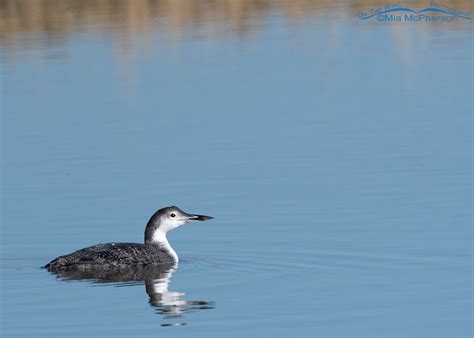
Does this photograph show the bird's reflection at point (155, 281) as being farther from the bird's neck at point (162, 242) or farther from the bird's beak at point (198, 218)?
the bird's beak at point (198, 218)

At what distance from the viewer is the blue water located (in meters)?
10.4

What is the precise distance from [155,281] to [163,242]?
0.87m

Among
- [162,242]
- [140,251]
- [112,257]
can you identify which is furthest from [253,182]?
[112,257]

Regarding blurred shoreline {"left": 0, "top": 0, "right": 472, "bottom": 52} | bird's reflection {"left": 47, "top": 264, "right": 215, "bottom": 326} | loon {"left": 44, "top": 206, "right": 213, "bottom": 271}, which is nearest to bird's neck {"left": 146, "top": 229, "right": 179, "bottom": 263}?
loon {"left": 44, "top": 206, "right": 213, "bottom": 271}

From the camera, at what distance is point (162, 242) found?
12734mm

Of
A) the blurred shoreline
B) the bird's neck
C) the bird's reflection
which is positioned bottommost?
the bird's reflection

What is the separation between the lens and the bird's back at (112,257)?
11.7 m

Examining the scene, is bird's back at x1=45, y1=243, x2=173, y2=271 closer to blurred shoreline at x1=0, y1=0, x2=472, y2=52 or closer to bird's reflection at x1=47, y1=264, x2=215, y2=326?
bird's reflection at x1=47, y1=264, x2=215, y2=326

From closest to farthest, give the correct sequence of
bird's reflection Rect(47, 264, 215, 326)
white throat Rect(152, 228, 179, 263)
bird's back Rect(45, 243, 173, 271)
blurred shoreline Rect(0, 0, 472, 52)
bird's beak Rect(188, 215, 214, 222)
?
bird's reflection Rect(47, 264, 215, 326) → bird's back Rect(45, 243, 173, 271) → white throat Rect(152, 228, 179, 263) → bird's beak Rect(188, 215, 214, 222) → blurred shoreline Rect(0, 0, 472, 52)

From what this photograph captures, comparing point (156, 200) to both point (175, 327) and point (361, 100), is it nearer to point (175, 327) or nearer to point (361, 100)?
point (175, 327)

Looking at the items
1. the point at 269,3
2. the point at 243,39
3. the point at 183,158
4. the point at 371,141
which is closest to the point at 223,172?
the point at 183,158

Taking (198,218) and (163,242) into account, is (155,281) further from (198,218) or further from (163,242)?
(198,218)

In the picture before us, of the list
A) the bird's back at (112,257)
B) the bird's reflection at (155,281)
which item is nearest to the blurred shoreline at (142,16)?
the bird's back at (112,257)

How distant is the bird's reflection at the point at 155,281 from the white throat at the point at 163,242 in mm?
128
